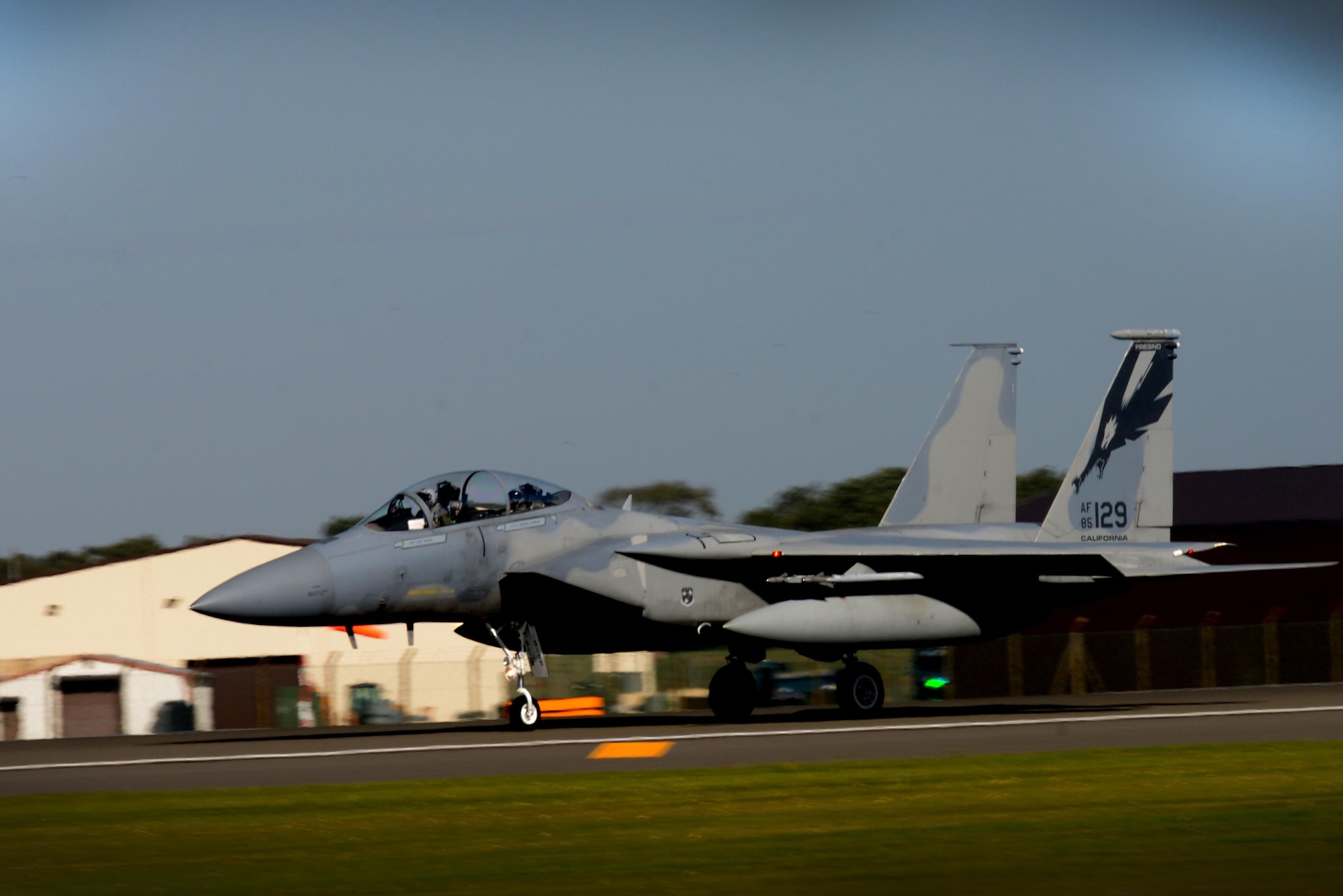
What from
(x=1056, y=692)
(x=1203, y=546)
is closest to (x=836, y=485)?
(x=1056, y=692)

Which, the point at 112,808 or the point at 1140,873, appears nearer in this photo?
the point at 1140,873

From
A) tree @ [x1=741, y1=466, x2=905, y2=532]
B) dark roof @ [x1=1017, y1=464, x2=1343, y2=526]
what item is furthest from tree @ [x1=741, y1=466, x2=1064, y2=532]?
dark roof @ [x1=1017, y1=464, x2=1343, y2=526]

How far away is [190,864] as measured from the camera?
951 centimetres

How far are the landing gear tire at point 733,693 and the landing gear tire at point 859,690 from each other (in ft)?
4.24

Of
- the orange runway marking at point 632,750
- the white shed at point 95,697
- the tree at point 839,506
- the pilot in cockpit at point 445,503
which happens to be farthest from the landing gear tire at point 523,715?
the tree at point 839,506

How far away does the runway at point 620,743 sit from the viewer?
15.1 metres

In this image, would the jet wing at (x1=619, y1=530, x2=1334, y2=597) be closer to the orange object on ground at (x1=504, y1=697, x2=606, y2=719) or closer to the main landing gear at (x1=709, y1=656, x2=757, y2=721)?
the main landing gear at (x1=709, y1=656, x2=757, y2=721)

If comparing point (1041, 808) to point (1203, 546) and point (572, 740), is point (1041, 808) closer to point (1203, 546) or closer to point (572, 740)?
point (572, 740)

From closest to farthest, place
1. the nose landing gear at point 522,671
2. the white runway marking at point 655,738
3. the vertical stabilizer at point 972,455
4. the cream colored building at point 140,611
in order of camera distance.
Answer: the white runway marking at point 655,738
the nose landing gear at point 522,671
the vertical stabilizer at point 972,455
the cream colored building at point 140,611

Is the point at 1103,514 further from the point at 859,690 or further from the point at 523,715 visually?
the point at 523,715

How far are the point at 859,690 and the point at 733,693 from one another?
5.80 ft

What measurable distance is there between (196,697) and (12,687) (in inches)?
164

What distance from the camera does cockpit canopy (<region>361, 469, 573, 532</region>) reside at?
20.0 meters

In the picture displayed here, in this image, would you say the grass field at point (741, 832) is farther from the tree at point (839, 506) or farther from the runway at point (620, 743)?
the tree at point (839, 506)
